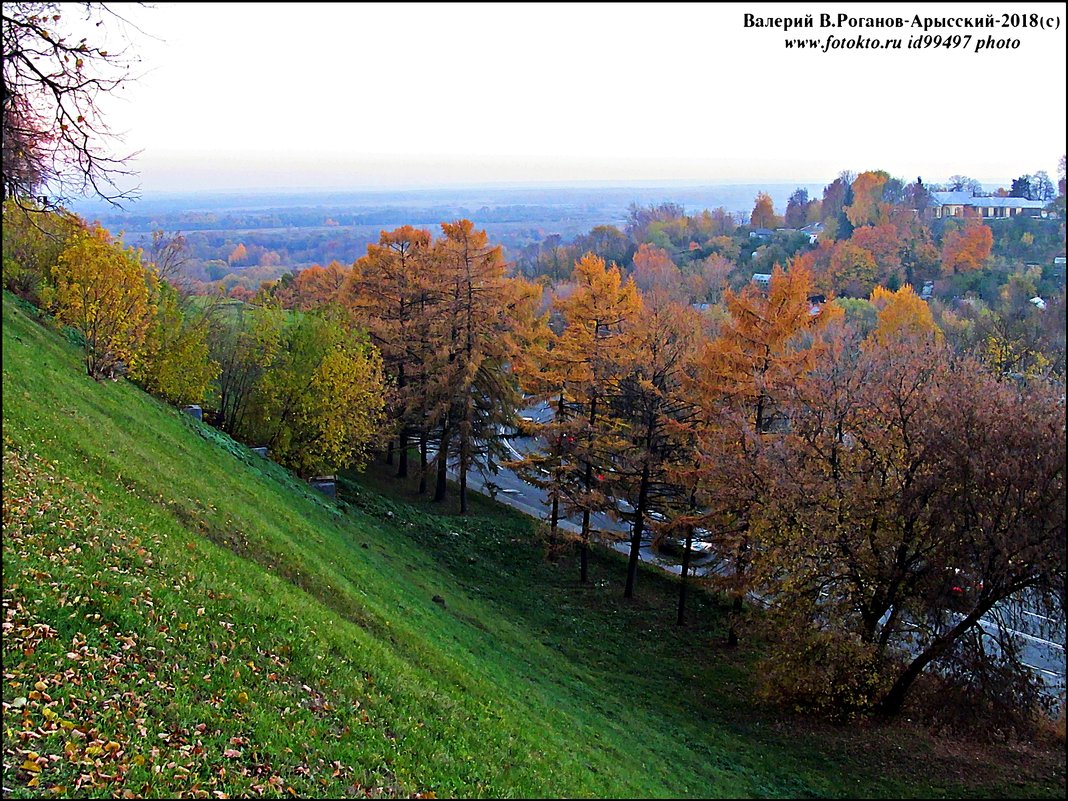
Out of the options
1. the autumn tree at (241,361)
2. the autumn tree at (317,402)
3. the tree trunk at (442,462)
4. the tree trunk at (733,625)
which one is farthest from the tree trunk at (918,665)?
the autumn tree at (241,361)

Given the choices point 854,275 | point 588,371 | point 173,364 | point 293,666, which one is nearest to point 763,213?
point 854,275

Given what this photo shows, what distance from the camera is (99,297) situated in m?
19.8

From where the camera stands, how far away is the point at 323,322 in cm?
2967

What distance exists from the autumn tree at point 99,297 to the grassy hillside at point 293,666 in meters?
0.83

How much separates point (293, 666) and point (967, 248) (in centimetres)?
5718

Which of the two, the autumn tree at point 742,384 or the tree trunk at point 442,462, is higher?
the autumn tree at point 742,384

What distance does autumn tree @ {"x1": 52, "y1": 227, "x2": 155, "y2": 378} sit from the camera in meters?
19.7

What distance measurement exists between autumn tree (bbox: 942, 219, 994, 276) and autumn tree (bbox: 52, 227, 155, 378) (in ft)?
167

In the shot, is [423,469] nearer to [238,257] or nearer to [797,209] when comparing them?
[797,209]

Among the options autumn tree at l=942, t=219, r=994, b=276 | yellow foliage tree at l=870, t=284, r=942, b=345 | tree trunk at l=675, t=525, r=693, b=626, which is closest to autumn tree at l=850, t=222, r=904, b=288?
autumn tree at l=942, t=219, r=994, b=276

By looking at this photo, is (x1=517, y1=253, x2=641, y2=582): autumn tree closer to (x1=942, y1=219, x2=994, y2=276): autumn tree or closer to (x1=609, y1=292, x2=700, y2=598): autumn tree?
(x1=609, y1=292, x2=700, y2=598): autumn tree

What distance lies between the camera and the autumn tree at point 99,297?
64.7 ft

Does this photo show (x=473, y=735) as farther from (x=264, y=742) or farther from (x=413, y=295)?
(x=413, y=295)

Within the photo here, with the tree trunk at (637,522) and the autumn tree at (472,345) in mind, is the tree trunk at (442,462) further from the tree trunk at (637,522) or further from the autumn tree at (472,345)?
the tree trunk at (637,522)
